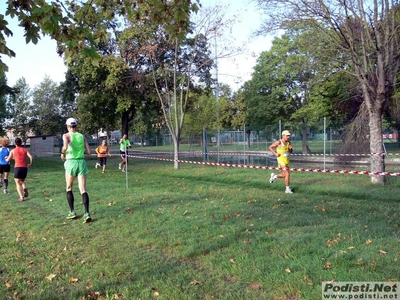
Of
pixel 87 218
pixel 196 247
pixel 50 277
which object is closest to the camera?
pixel 50 277

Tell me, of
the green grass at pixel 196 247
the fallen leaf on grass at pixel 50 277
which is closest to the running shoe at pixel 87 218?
the green grass at pixel 196 247

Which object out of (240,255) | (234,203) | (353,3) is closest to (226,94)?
(353,3)

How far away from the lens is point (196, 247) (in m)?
5.61

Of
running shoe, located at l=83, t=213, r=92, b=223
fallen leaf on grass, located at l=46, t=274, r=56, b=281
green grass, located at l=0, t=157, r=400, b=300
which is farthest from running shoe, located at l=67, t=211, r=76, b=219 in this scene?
fallen leaf on grass, located at l=46, t=274, r=56, b=281

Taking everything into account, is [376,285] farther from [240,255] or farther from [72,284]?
[72,284]

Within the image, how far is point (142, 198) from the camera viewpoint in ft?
32.5

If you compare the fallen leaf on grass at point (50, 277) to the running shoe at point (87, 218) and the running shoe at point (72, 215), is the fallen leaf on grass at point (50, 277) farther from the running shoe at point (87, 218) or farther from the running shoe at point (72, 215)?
the running shoe at point (72, 215)

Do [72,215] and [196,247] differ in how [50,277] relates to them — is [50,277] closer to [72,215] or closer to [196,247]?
[196,247]

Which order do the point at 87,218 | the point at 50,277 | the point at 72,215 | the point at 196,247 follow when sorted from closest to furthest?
the point at 50,277 < the point at 196,247 < the point at 87,218 < the point at 72,215

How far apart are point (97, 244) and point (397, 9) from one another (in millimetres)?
10956

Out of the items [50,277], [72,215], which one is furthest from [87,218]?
[50,277]

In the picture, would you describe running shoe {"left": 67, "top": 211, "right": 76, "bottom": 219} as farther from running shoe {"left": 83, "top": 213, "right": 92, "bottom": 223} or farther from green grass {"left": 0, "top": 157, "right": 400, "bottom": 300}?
running shoe {"left": 83, "top": 213, "right": 92, "bottom": 223}

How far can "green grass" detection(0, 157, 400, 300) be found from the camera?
4301 mm

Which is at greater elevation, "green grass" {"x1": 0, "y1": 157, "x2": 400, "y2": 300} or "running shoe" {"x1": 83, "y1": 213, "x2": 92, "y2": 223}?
"running shoe" {"x1": 83, "y1": 213, "x2": 92, "y2": 223}
